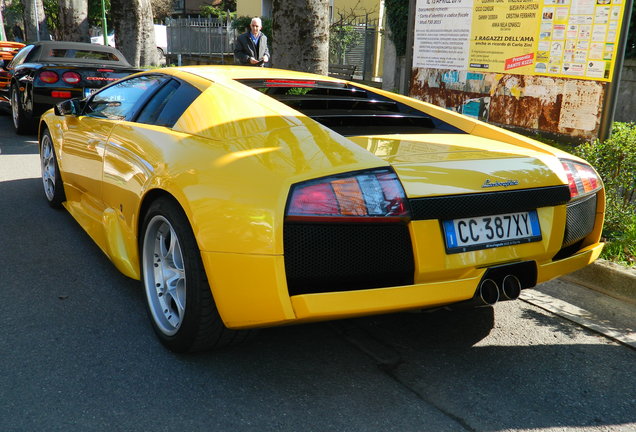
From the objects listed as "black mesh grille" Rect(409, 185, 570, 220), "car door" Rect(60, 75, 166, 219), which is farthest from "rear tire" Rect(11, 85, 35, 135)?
"black mesh grille" Rect(409, 185, 570, 220)

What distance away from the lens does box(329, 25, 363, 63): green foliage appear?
1783cm

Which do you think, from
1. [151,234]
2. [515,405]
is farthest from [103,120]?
[515,405]

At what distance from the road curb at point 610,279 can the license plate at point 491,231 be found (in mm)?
1437

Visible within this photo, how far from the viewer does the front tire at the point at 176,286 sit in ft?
8.54

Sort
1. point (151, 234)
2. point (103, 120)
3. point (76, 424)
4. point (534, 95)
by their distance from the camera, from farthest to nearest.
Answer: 1. point (534, 95)
2. point (103, 120)
3. point (151, 234)
4. point (76, 424)

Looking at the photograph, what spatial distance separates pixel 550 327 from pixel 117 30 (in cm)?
1751

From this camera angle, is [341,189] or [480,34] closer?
[341,189]

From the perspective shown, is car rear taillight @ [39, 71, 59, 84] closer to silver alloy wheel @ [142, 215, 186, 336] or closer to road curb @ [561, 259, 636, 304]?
silver alloy wheel @ [142, 215, 186, 336]

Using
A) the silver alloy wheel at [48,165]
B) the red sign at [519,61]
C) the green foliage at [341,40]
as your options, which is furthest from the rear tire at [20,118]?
the green foliage at [341,40]

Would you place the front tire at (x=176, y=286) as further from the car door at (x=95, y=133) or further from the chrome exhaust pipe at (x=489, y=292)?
the chrome exhaust pipe at (x=489, y=292)

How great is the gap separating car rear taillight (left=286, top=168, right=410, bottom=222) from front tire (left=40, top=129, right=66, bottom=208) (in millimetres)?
3245

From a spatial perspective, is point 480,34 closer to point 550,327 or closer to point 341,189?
point 550,327

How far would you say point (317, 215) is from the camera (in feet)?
7.72

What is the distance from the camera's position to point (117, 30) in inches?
717
